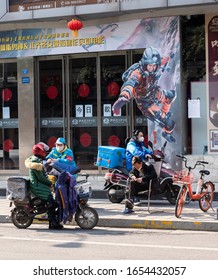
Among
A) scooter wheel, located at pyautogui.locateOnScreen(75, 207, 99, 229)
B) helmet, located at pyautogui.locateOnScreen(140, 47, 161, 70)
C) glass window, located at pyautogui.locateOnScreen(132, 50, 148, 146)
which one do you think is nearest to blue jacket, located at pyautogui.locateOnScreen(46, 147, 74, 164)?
scooter wheel, located at pyautogui.locateOnScreen(75, 207, 99, 229)

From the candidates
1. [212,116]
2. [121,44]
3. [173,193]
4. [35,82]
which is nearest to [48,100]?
[35,82]

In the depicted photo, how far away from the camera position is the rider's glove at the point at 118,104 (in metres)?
16.3

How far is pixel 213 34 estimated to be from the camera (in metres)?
15.4

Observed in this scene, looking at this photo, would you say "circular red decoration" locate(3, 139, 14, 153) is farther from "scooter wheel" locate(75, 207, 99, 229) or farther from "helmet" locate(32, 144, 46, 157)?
"scooter wheel" locate(75, 207, 99, 229)

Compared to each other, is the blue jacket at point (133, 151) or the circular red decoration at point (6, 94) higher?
the circular red decoration at point (6, 94)

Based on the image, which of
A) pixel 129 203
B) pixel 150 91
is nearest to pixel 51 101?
pixel 150 91

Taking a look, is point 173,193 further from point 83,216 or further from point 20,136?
point 20,136

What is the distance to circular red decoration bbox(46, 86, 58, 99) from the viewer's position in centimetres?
1716

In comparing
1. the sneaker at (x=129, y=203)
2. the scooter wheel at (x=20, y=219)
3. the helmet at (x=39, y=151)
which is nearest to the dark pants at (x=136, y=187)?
the sneaker at (x=129, y=203)

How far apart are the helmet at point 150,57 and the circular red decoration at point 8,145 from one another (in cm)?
488

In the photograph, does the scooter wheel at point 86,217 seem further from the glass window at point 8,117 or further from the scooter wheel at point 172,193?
the glass window at point 8,117

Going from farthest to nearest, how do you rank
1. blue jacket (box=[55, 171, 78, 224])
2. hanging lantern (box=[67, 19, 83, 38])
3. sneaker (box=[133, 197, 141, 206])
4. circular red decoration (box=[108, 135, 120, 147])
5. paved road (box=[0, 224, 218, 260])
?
circular red decoration (box=[108, 135, 120, 147]), hanging lantern (box=[67, 19, 83, 38]), sneaker (box=[133, 197, 141, 206]), blue jacket (box=[55, 171, 78, 224]), paved road (box=[0, 224, 218, 260])

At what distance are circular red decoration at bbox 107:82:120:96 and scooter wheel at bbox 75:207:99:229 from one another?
6868mm

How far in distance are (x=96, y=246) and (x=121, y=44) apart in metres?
8.70
